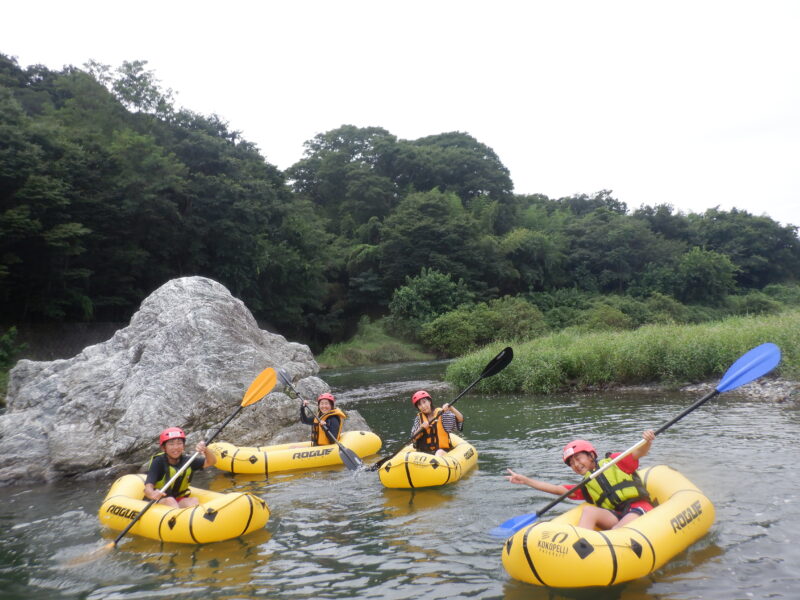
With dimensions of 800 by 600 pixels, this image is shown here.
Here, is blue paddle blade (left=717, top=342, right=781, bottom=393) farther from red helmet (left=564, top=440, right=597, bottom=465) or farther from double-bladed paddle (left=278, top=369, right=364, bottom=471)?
double-bladed paddle (left=278, top=369, right=364, bottom=471)

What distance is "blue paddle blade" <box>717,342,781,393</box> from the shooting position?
16.5ft

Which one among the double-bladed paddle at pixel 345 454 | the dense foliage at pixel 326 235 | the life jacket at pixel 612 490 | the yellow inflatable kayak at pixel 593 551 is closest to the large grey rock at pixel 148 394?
the double-bladed paddle at pixel 345 454

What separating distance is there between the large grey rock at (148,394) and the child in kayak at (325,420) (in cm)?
113

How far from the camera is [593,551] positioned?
3.65 meters

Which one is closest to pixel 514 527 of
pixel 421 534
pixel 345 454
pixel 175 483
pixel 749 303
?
pixel 421 534

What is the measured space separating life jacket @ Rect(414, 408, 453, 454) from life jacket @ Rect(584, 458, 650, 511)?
9.19 ft

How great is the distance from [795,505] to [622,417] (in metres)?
4.16

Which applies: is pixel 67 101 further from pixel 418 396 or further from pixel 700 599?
pixel 700 599

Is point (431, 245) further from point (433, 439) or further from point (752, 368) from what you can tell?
point (752, 368)

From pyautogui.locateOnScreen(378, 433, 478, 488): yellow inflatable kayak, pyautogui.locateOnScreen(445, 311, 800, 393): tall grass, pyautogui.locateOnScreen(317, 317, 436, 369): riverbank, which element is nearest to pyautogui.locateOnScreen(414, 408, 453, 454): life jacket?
pyautogui.locateOnScreen(378, 433, 478, 488): yellow inflatable kayak

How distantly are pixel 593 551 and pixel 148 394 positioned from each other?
6624 mm

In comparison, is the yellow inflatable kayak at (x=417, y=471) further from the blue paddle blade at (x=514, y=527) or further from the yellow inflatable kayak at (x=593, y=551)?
the yellow inflatable kayak at (x=593, y=551)

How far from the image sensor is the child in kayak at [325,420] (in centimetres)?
809

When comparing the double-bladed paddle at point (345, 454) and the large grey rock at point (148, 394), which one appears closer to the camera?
the double-bladed paddle at point (345, 454)
